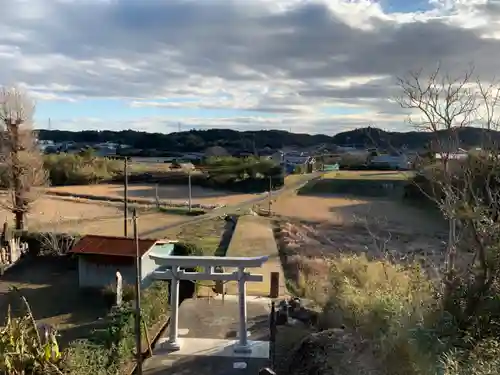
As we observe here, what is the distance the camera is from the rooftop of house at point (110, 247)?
1544cm

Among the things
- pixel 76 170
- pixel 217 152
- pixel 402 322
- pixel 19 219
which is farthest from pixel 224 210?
pixel 217 152

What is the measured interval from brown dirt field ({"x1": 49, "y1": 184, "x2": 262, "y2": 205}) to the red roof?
2269cm

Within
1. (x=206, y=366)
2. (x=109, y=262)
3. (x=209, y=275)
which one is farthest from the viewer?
(x=109, y=262)

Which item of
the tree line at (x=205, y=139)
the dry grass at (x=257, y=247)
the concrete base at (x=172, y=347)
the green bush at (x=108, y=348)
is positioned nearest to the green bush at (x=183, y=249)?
the dry grass at (x=257, y=247)

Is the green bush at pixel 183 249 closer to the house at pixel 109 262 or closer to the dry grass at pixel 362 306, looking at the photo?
the house at pixel 109 262

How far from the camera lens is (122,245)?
1595cm

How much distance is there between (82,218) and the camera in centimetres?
3083

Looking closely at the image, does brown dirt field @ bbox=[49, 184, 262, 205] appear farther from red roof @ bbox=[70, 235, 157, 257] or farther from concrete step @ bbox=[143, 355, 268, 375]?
concrete step @ bbox=[143, 355, 268, 375]

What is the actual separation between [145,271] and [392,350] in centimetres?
1028

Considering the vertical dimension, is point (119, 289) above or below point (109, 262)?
below

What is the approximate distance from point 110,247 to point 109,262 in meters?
0.57

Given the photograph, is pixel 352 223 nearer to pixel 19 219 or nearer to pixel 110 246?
pixel 19 219

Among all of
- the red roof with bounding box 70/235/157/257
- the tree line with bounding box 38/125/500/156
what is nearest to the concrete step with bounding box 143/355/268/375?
the red roof with bounding box 70/235/157/257

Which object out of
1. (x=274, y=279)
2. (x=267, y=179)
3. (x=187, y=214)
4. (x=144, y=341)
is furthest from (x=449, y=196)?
(x=267, y=179)
